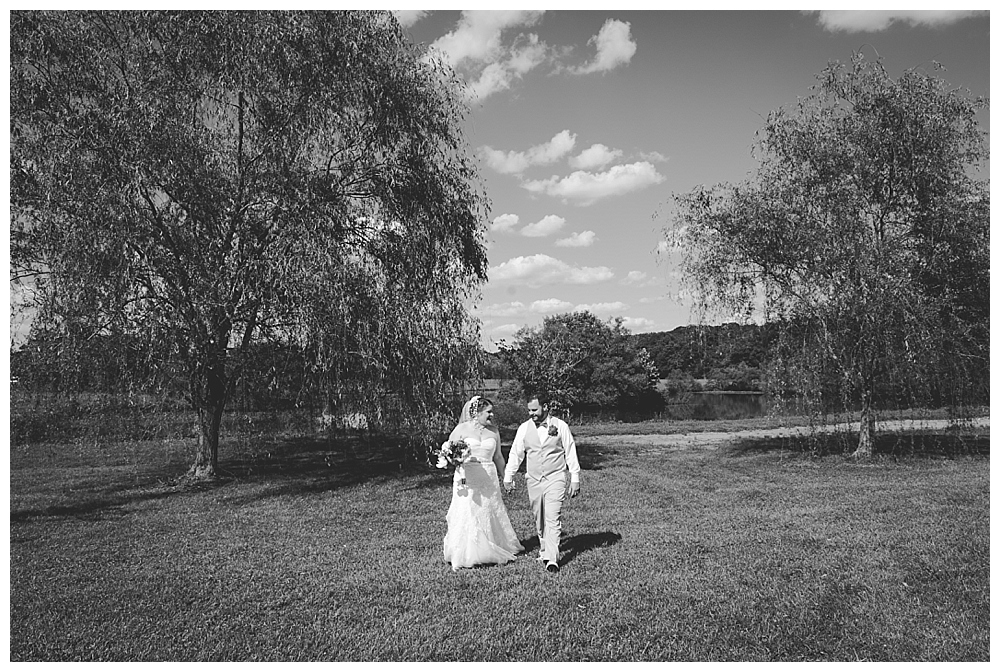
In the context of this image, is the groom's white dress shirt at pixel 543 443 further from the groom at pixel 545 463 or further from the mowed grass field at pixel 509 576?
the mowed grass field at pixel 509 576

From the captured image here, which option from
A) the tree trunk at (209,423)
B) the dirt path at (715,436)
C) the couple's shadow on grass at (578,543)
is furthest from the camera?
the dirt path at (715,436)

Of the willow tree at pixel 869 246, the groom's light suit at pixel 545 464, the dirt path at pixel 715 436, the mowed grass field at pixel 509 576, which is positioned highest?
the willow tree at pixel 869 246

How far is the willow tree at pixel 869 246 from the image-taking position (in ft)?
43.7

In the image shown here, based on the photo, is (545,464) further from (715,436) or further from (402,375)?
(715,436)

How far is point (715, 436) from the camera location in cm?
2150

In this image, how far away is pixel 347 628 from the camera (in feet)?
17.3

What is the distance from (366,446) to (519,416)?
39.5 feet

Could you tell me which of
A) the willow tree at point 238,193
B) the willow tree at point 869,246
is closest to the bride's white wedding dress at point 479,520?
the willow tree at point 238,193

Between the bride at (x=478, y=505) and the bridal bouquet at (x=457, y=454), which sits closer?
the bride at (x=478, y=505)

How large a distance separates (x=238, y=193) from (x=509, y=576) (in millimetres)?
7641

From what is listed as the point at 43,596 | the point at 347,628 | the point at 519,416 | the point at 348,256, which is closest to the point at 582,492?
the point at 348,256

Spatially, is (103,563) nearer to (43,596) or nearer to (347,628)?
(43,596)

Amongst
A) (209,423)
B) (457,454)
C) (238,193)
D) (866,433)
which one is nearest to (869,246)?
(866,433)

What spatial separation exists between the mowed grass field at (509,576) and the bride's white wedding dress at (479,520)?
0.76 feet
